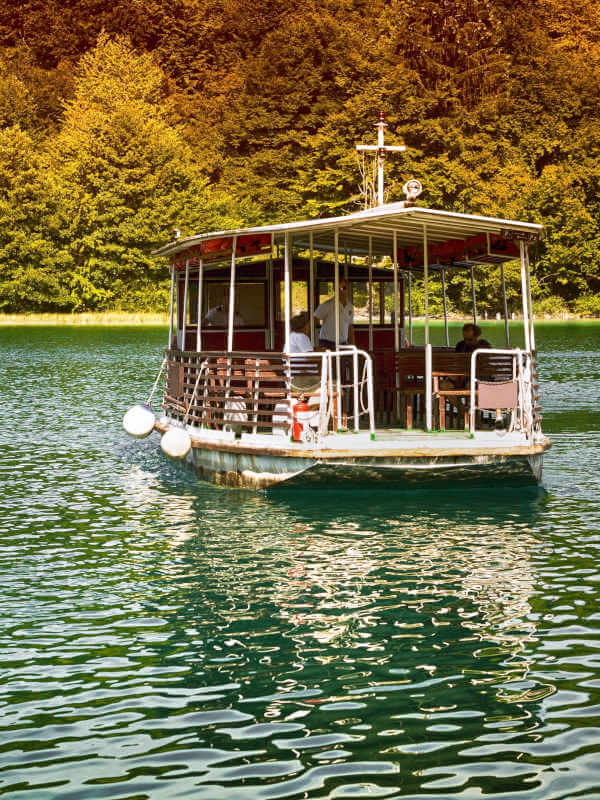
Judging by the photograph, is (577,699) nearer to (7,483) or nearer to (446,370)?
(446,370)

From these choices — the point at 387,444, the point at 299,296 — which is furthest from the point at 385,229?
the point at 387,444

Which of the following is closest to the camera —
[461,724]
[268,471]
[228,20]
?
[461,724]

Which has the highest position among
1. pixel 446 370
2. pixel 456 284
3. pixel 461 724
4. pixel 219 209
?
pixel 219 209

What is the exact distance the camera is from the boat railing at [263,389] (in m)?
14.5

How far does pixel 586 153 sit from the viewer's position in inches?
3174

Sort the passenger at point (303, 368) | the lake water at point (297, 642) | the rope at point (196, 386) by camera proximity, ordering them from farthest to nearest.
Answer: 1. the rope at point (196, 386)
2. the passenger at point (303, 368)
3. the lake water at point (297, 642)

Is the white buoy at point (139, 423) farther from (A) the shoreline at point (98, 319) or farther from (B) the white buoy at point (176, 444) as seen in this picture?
(A) the shoreline at point (98, 319)

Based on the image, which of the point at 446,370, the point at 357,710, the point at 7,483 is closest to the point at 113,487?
the point at 7,483

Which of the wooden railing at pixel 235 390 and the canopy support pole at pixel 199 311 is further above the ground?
the canopy support pole at pixel 199 311

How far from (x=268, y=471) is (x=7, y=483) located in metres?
4.03

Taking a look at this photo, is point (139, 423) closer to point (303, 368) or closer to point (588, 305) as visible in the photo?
point (303, 368)

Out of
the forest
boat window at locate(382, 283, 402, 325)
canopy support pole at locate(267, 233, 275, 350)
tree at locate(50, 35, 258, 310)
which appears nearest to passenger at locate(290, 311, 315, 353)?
canopy support pole at locate(267, 233, 275, 350)

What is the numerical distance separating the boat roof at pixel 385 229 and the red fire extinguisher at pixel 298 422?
82.8 inches

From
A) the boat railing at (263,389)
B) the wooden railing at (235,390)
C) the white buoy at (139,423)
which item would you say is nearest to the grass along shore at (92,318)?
the white buoy at (139,423)
